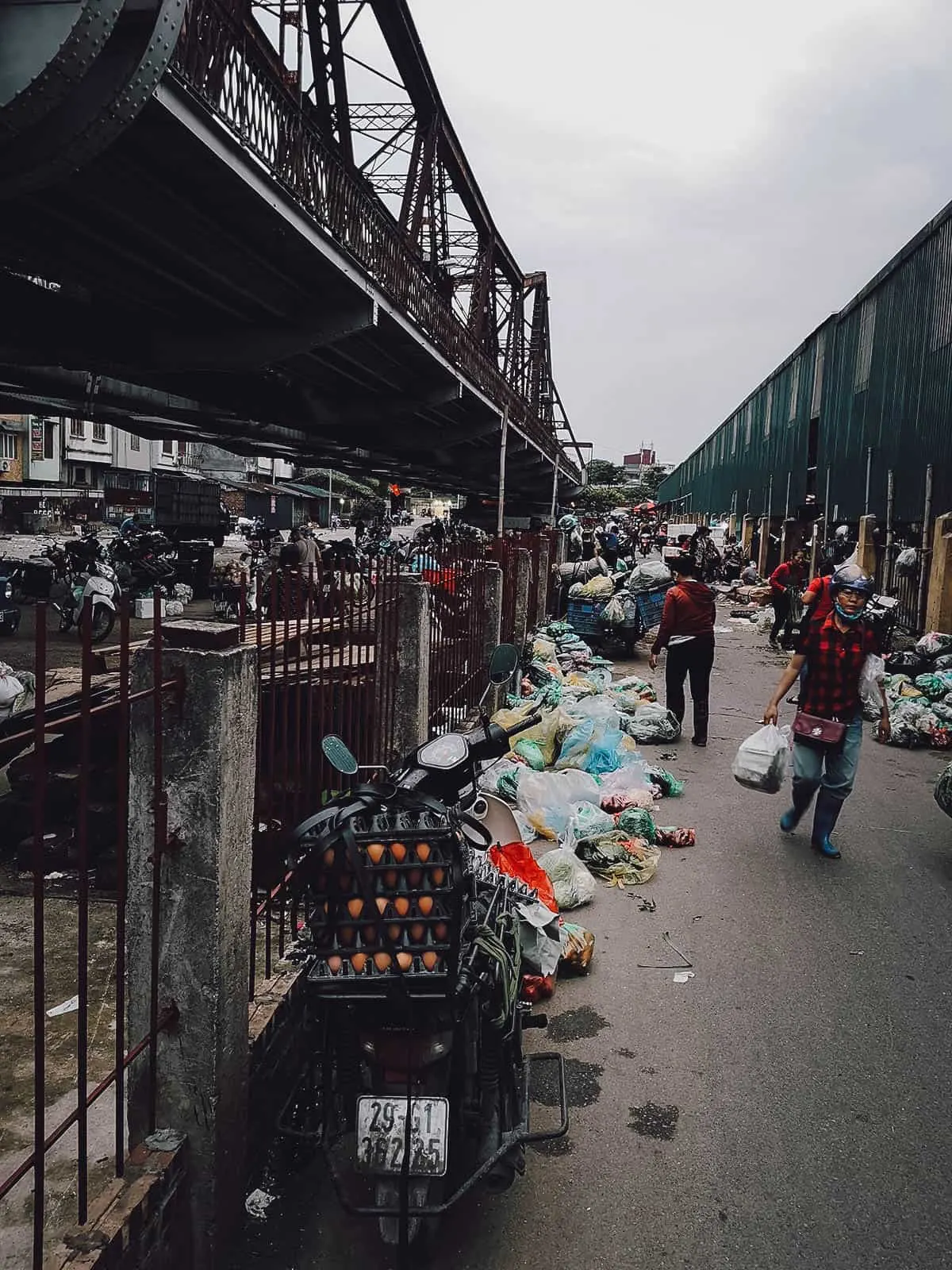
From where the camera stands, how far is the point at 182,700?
2289mm

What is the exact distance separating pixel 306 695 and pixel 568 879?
74.5 inches

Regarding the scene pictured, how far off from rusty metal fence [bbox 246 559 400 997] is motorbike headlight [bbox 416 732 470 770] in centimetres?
56

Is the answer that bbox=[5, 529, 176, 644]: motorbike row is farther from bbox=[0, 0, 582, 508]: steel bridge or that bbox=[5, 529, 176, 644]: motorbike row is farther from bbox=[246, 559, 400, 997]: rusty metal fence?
bbox=[246, 559, 400, 997]: rusty metal fence

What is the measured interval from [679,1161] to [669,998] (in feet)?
3.52

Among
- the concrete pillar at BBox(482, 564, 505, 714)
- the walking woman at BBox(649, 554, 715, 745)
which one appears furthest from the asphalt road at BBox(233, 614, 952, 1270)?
the concrete pillar at BBox(482, 564, 505, 714)

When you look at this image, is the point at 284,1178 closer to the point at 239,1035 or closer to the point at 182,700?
the point at 239,1035

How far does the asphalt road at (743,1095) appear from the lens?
2586 millimetres

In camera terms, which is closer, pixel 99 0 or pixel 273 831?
pixel 273 831

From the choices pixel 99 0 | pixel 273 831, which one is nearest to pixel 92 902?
pixel 273 831

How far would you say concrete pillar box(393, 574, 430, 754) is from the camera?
5199 millimetres

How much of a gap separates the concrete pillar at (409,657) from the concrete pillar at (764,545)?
1131 inches

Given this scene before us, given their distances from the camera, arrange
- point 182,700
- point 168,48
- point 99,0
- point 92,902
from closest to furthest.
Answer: point 182,700
point 92,902
point 99,0
point 168,48

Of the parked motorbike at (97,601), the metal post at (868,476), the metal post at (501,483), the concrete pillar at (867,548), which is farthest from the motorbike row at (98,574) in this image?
the metal post at (868,476)

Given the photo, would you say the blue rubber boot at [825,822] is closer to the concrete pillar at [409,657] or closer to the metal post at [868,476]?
the concrete pillar at [409,657]
